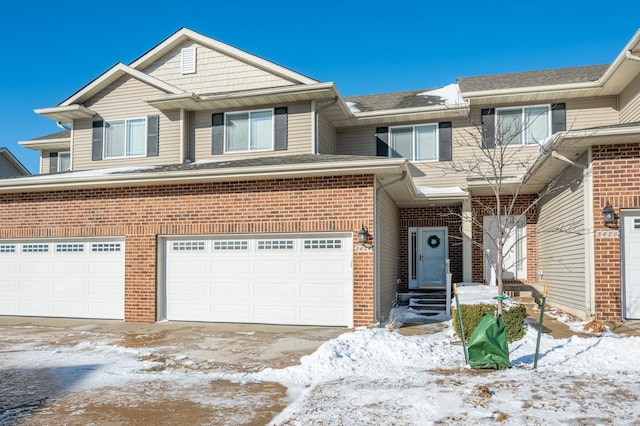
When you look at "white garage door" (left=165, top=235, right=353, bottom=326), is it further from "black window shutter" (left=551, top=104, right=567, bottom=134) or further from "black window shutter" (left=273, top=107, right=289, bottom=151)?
"black window shutter" (left=551, top=104, right=567, bottom=134)

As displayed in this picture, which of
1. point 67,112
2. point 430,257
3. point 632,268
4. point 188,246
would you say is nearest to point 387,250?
point 430,257

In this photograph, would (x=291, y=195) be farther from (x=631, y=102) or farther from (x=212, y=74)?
(x=631, y=102)

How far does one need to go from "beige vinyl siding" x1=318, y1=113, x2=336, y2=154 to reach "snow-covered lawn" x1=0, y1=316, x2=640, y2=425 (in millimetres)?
7456

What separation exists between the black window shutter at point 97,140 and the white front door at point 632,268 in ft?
47.1

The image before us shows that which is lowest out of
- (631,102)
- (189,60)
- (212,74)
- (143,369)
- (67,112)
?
(143,369)

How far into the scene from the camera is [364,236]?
1038 cm

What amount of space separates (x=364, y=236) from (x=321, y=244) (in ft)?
3.62

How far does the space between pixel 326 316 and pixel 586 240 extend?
5534 millimetres

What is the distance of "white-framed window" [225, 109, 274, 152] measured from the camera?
584 inches

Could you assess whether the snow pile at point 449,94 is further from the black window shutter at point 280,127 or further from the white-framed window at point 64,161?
the white-framed window at point 64,161

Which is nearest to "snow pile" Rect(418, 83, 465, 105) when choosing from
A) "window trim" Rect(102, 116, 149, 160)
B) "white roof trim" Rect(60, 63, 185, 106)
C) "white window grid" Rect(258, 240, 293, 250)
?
"white window grid" Rect(258, 240, 293, 250)

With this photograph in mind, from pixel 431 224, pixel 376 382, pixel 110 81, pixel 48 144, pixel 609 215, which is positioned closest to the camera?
pixel 376 382

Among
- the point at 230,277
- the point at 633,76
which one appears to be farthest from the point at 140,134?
the point at 633,76

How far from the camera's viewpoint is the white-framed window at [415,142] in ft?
52.9
